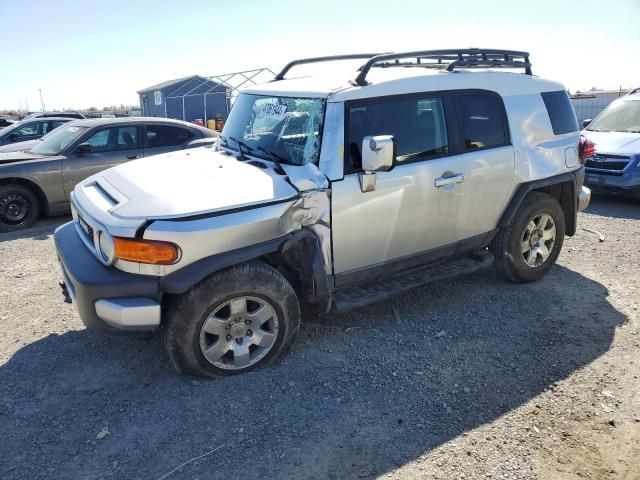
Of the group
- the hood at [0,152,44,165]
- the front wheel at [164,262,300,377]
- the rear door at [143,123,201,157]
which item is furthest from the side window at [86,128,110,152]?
the front wheel at [164,262,300,377]

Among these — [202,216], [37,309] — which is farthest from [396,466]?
[37,309]

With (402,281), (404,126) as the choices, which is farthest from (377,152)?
(402,281)

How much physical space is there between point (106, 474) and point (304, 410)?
1146mm

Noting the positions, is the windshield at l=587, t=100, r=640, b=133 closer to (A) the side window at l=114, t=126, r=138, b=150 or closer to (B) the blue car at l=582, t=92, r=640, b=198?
(B) the blue car at l=582, t=92, r=640, b=198

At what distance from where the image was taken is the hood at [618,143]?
823 centimetres

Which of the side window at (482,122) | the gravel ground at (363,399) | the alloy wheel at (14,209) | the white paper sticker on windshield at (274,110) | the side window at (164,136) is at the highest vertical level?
the white paper sticker on windshield at (274,110)

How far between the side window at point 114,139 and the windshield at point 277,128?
4178 mm

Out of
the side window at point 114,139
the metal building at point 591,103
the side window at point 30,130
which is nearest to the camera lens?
the side window at point 114,139

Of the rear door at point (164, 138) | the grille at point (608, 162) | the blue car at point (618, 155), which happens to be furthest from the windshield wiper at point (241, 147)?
the grille at point (608, 162)

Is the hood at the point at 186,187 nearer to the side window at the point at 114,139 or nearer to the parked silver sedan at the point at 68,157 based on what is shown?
the parked silver sedan at the point at 68,157

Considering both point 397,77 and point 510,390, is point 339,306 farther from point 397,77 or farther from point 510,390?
point 397,77

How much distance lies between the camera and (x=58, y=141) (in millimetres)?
7980

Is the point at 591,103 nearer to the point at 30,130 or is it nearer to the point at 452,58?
the point at 452,58

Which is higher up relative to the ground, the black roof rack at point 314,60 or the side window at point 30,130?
the black roof rack at point 314,60
